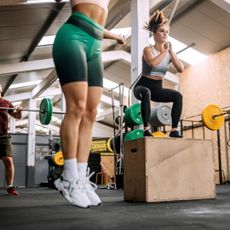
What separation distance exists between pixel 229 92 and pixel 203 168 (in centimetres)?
522

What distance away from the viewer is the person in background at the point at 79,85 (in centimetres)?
116

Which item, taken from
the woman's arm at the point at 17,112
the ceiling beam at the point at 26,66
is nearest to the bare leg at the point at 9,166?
the woman's arm at the point at 17,112

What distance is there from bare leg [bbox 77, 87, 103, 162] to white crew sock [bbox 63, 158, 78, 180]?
72 millimetres

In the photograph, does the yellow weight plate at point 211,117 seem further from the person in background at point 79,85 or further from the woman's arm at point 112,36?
the person in background at point 79,85

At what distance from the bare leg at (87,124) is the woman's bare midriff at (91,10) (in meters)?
0.27

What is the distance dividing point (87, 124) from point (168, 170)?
1.14 meters

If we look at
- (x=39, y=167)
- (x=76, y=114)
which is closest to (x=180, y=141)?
(x=76, y=114)

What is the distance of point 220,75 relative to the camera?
24.4 feet

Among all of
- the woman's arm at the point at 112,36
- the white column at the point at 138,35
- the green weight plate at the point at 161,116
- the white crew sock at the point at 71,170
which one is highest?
the white column at the point at 138,35

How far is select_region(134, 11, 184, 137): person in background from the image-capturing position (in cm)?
246

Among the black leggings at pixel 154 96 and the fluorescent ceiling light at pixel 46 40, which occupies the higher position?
the fluorescent ceiling light at pixel 46 40

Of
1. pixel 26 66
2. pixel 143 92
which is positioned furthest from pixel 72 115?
pixel 26 66

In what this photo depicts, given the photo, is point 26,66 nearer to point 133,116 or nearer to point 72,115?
point 133,116

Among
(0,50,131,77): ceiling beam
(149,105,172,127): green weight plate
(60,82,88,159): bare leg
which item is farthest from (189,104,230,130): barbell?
(0,50,131,77): ceiling beam
